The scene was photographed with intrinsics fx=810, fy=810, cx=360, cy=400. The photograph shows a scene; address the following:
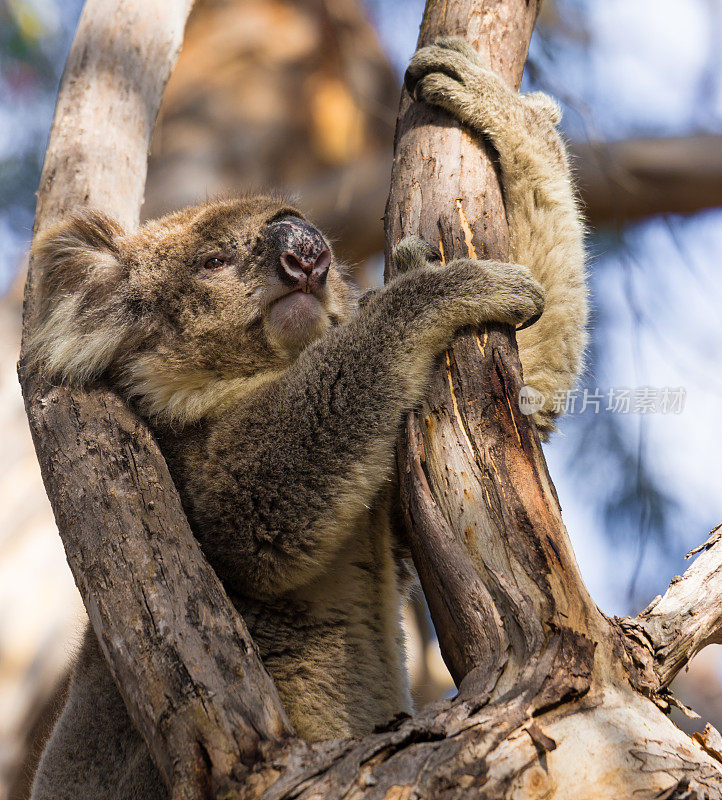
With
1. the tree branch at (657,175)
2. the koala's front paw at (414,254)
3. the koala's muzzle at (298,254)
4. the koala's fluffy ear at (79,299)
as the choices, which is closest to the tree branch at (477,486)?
the koala's front paw at (414,254)

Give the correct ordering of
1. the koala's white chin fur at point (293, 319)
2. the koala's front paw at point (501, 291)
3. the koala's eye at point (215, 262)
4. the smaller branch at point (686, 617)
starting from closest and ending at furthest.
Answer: the smaller branch at point (686, 617) < the koala's front paw at point (501, 291) < the koala's white chin fur at point (293, 319) < the koala's eye at point (215, 262)

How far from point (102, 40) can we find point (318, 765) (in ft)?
10.3

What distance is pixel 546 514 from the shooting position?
1.84 metres

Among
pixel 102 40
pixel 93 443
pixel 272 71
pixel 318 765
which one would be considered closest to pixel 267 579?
pixel 93 443

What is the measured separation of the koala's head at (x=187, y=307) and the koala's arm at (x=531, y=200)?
617 millimetres

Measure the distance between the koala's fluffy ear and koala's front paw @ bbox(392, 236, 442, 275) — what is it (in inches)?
36.4

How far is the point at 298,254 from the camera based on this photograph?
2.56 meters

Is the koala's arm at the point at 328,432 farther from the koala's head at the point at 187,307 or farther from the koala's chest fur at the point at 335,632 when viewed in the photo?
the koala's head at the point at 187,307

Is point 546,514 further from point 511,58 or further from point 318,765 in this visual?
point 511,58

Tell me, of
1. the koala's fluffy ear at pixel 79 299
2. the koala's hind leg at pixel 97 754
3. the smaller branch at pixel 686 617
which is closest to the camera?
the smaller branch at pixel 686 617

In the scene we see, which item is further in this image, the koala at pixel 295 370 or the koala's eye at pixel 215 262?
the koala's eye at pixel 215 262

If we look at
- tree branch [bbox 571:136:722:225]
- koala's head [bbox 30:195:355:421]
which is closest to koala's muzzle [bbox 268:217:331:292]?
koala's head [bbox 30:195:355:421]

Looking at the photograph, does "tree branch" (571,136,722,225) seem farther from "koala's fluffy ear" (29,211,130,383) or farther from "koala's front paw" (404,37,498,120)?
"koala's fluffy ear" (29,211,130,383)

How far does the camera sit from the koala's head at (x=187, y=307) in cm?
256
